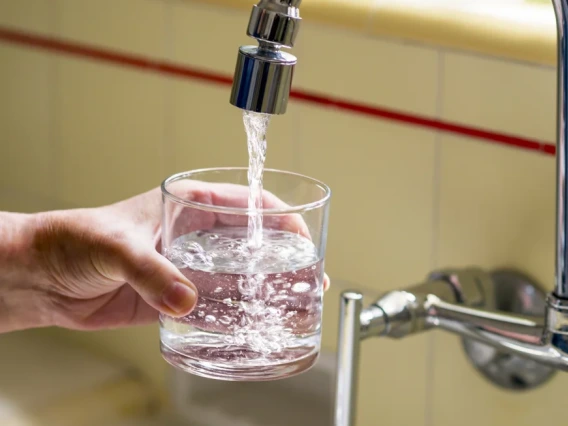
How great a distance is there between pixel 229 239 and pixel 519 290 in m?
0.44

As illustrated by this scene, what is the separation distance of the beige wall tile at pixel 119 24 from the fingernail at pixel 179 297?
71 cm

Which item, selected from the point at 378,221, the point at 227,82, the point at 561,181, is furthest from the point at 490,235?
the point at 227,82

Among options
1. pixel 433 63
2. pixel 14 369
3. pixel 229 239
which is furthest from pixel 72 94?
pixel 229 239

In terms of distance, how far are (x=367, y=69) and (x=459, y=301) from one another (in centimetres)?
27

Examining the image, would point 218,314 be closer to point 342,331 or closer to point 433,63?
point 342,331

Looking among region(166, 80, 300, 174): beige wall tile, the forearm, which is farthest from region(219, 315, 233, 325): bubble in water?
region(166, 80, 300, 174): beige wall tile

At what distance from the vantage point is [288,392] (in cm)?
127

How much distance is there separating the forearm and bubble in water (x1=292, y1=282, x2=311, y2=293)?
27 cm

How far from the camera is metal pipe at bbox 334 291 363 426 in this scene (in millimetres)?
784

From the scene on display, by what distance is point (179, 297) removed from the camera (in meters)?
0.65

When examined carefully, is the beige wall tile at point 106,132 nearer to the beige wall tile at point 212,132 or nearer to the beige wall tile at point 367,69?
→ the beige wall tile at point 212,132

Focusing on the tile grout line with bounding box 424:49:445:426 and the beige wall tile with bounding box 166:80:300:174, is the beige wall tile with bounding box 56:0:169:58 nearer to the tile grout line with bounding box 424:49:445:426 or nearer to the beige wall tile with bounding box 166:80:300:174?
the beige wall tile with bounding box 166:80:300:174

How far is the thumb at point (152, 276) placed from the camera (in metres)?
0.65

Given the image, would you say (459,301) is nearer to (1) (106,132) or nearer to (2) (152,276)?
(2) (152,276)
